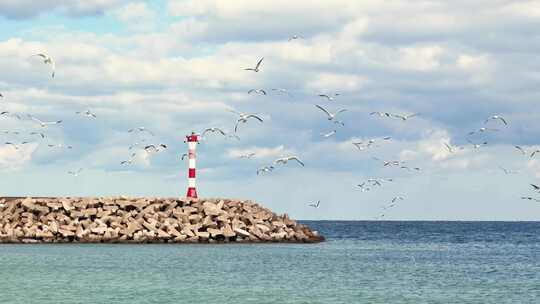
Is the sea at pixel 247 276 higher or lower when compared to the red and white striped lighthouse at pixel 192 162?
lower

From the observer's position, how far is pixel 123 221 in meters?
75.4

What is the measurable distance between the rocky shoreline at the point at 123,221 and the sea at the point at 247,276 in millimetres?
979

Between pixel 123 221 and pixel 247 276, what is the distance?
2422 centimetres

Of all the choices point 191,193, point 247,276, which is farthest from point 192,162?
point 247,276

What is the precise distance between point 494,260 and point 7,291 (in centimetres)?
4187

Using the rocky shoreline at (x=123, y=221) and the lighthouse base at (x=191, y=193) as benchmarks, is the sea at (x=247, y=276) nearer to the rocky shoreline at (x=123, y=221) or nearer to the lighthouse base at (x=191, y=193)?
the rocky shoreline at (x=123, y=221)

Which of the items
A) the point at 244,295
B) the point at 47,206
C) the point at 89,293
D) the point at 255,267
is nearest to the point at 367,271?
the point at 255,267

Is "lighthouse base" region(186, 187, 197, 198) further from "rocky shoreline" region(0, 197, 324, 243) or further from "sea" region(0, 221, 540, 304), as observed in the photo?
"sea" region(0, 221, 540, 304)

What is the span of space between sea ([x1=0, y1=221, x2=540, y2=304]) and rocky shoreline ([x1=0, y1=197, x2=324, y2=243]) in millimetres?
979

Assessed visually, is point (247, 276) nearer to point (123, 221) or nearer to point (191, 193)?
point (123, 221)

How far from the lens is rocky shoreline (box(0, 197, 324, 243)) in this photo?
74.3 metres

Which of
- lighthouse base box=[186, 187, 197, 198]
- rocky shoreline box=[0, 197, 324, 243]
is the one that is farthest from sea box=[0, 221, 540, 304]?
lighthouse base box=[186, 187, 197, 198]

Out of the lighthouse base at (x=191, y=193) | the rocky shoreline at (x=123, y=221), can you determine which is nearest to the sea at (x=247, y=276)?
the rocky shoreline at (x=123, y=221)

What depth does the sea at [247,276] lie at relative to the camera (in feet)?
146
